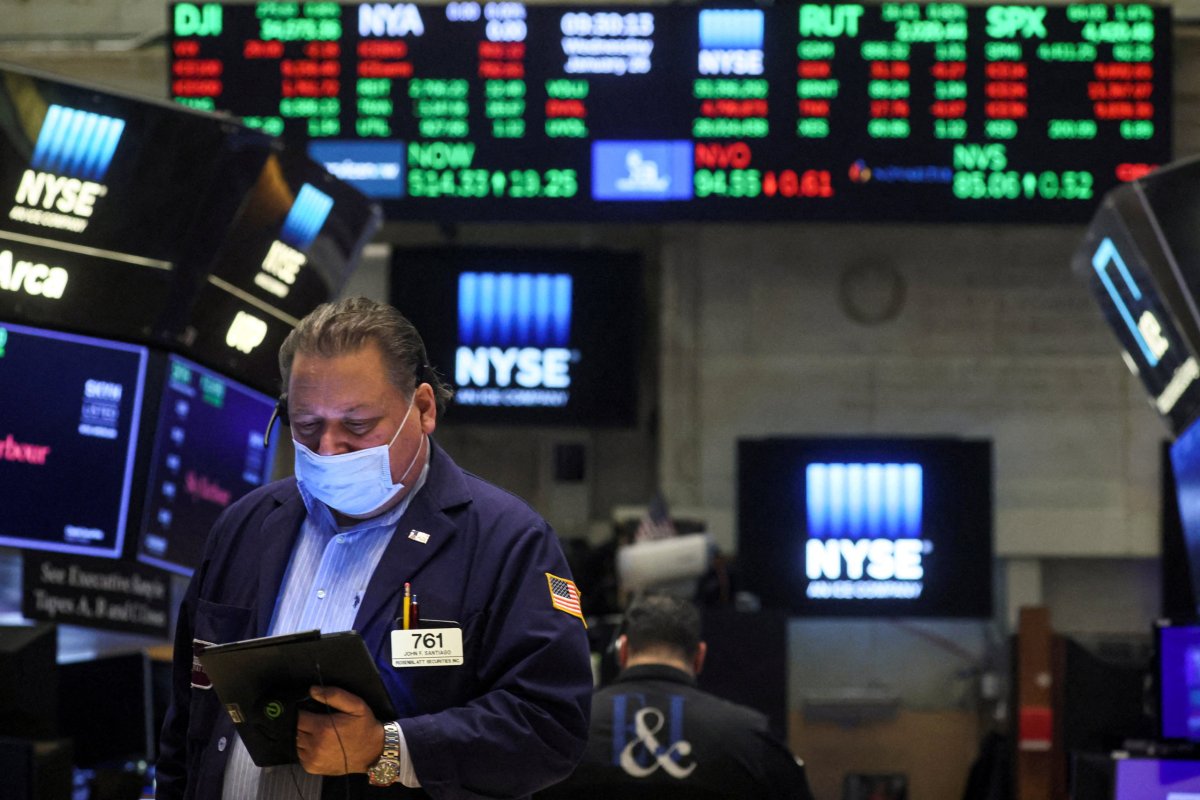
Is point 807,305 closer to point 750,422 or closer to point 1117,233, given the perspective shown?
point 750,422

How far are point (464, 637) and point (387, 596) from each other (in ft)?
0.38

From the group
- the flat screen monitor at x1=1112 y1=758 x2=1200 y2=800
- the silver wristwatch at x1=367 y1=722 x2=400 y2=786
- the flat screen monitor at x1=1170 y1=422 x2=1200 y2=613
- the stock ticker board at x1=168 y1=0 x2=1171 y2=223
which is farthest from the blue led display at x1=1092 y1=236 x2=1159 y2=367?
the silver wristwatch at x1=367 y1=722 x2=400 y2=786

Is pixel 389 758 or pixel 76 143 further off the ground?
pixel 76 143

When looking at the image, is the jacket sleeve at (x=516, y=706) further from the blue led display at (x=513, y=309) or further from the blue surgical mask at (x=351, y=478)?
the blue led display at (x=513, y=309)

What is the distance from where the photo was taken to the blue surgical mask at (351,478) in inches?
83.0

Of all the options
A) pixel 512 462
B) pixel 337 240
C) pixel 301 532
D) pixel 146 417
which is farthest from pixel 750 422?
pixel 301 532

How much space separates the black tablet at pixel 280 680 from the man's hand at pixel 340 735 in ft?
0.04

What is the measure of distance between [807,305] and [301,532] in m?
6.15

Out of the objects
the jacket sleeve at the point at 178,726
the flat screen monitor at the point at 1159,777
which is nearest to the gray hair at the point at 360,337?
the jacket sleeve at the point at 178,726

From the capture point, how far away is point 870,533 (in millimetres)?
7660

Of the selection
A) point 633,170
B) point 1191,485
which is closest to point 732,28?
point 633,170

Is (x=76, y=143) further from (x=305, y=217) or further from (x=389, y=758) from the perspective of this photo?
(x=389, y=758)

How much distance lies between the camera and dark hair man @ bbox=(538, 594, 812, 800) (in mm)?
3527

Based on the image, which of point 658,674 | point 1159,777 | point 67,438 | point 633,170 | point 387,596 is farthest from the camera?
point 633,170
